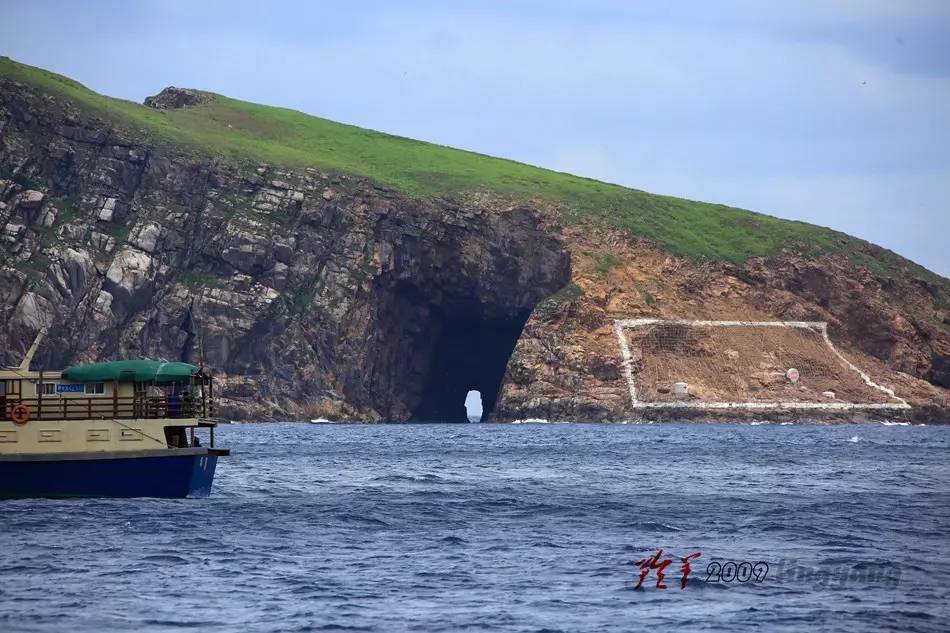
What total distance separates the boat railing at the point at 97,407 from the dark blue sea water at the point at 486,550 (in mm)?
3261

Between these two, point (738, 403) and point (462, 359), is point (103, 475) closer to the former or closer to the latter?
point (738, 403)

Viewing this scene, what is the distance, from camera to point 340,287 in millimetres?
158625

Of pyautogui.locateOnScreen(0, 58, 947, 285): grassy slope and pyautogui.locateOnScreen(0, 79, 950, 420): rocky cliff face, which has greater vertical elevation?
pyautogui.locateOnScreen(0, 58, 947, 285): grassy slope

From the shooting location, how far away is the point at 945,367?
554 ft

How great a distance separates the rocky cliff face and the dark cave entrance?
381mm

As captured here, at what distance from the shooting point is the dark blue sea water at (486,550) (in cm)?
3112

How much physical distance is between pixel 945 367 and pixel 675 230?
36267mm

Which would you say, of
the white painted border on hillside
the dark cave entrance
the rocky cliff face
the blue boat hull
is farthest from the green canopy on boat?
the dark cave entrance

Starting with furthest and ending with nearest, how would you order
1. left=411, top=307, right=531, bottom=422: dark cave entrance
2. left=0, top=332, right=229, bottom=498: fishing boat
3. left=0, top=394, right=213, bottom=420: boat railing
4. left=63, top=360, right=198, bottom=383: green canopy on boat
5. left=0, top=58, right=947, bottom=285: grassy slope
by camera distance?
left=0, top=58, right=947, bottom=285: grassy slope → left=411, top=307, right=531, bottom=422: dark cave entrance → left=63, top=360, right=198, bottom=383: green canopy on boat → left=0, top=394, right=213, bottom=420: boat railing → left=0, top=332, right=229, bottom=498: fishing boat

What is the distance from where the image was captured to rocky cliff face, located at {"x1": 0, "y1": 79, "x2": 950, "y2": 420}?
15175 cm

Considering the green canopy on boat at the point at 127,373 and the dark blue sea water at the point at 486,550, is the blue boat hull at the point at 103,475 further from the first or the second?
the green canopy on boat at the point at 127,373

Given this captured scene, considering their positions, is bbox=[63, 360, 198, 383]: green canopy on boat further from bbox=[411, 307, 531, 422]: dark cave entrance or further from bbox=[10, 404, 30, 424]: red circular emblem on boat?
bbox=[411, 307, 531, 422]: dark cave entrance

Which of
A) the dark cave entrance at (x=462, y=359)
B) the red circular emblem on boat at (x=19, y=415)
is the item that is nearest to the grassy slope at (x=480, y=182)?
the dark cave entrance at (x=462, y=359)

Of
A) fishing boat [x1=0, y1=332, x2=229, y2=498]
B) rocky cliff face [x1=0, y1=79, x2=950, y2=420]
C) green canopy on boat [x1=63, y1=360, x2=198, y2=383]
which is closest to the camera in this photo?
fishing boat [x1=0, y1=332, x2=229, y2=498]
